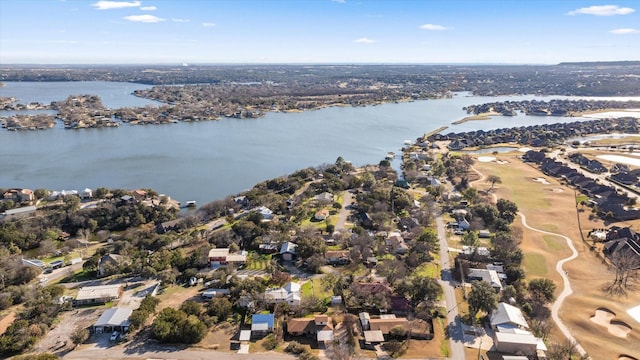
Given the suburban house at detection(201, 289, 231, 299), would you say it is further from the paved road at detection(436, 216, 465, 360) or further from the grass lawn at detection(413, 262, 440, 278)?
the paved road at detection(436, 216, 465, 360)

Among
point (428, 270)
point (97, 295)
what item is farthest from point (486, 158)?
point (97, 295)

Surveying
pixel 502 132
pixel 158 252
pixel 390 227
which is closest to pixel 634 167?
pixel 502 132

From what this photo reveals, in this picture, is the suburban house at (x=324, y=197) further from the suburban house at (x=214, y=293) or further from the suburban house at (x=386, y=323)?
the suburban house at (x=386, y=323)

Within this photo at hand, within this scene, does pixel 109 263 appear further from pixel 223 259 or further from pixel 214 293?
pixel 214 293

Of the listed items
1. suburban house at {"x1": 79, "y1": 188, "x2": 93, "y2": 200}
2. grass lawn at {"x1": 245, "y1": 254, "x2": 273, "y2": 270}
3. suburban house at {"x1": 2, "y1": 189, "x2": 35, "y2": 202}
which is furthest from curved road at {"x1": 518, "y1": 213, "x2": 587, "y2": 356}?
suburban house at {"x1": 2, "y1": 189, "x2": 35, "y2": 202}

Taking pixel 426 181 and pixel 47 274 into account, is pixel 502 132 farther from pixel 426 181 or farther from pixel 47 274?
pixel 47 274

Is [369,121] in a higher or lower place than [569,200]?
higher

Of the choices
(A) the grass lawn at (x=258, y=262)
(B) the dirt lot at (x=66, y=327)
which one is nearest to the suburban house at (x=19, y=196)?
(B) the dirt lot at (x=66, y=327)
